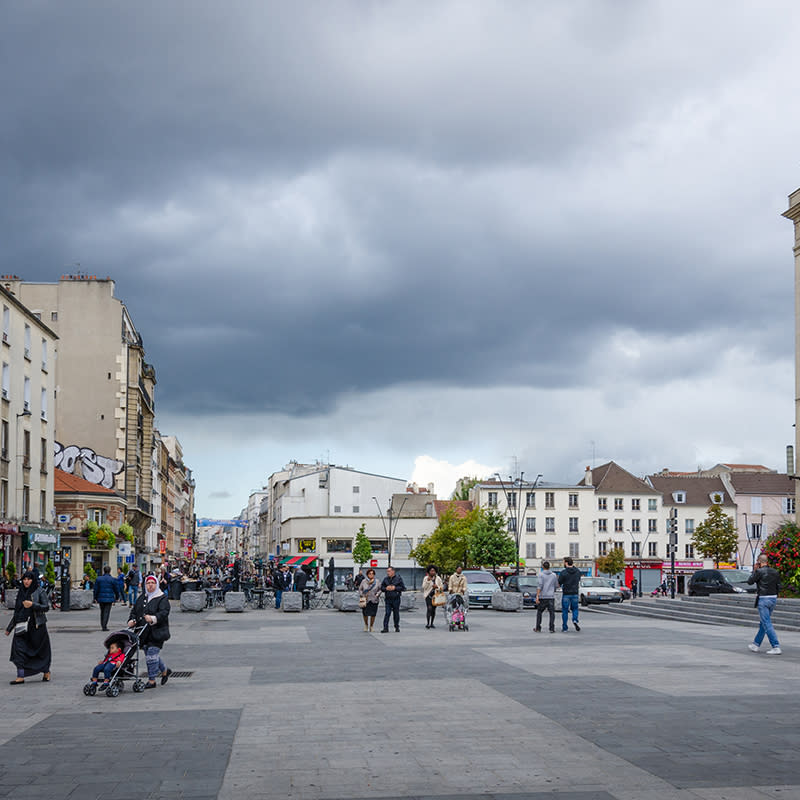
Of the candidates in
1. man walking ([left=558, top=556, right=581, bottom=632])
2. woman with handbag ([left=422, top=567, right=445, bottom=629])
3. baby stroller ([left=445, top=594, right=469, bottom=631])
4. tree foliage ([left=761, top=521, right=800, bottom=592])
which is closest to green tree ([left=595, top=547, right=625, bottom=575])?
tree foliage ([left=761, top=521, right=800, bottom=592])

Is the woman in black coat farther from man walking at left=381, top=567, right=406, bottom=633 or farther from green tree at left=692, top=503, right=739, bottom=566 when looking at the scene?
green tree at left=692, top=503, right=739, bottom=566

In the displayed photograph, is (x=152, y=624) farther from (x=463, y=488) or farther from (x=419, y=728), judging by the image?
(x=463, y=488)

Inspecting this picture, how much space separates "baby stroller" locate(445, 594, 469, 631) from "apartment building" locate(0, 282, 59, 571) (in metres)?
22.6

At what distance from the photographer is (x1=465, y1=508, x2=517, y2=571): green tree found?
73875mm

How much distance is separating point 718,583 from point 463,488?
8355 centimetres

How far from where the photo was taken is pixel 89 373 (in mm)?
63219

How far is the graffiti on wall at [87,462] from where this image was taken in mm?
63031

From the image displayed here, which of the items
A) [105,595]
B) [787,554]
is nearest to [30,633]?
[105,595]

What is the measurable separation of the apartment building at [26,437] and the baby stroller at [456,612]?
2256 centimetres

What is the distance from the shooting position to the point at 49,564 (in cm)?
4225

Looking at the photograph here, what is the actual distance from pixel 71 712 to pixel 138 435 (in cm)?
6003

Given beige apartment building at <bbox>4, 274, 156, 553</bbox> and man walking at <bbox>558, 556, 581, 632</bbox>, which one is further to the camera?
beige apartment building at <bbox>4, 274, 156, 553</bbox>

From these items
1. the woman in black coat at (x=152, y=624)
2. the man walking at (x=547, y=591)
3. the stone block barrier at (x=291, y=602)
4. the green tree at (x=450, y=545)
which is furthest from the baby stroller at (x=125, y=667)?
the green tree at (x=450, y=545)

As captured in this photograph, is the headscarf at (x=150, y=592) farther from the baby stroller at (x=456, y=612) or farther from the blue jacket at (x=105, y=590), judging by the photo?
the blue jacket at (x=105, y=590)
